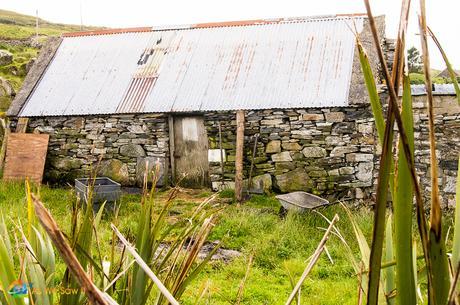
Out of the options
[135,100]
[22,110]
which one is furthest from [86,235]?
[22,110]

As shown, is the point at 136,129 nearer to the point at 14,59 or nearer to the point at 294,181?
the point at 294,181

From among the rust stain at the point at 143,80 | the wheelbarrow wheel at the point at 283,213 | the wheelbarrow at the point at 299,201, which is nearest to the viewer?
the wheelbarrow at the point at 299,201

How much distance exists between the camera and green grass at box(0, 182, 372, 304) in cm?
481

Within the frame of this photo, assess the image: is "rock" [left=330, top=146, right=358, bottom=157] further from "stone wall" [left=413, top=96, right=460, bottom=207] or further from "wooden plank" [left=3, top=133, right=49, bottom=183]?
"wooden plank" [left=3, top=133, right=49, bottom=183]

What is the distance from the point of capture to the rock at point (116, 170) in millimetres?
10172

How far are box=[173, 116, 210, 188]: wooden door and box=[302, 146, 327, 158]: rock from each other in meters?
2.13

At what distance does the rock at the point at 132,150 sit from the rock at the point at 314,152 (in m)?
3.38

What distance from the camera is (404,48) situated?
0.55 m

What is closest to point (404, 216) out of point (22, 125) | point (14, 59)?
point (22, 125)

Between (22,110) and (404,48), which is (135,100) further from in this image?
(404,48)

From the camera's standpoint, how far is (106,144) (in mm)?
10367

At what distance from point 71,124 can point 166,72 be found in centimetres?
234

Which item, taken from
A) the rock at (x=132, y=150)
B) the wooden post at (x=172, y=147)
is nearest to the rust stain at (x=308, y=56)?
the wooden post at (x=172, y=147)

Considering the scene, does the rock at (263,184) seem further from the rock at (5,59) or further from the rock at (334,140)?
the rock at (5,59)
